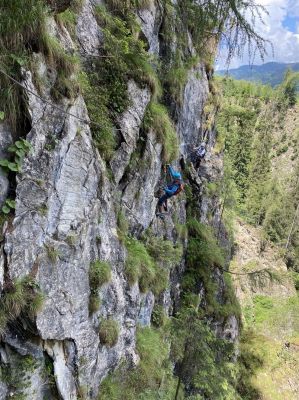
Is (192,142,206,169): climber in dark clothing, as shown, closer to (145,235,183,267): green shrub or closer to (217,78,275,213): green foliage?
(145,235,183,267): green shrub

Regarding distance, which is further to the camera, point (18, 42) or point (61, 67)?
point (61, 67)

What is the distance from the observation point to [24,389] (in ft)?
14.6

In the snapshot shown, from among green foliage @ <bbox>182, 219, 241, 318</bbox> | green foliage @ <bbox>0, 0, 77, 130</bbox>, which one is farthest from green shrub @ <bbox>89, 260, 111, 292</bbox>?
green foliage @ <bbox>182, 219, 241, 318</bbox>

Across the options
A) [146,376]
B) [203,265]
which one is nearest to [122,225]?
[146,376]

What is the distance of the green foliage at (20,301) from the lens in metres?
4.21

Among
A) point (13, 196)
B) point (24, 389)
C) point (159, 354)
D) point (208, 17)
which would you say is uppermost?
point (208, 17)

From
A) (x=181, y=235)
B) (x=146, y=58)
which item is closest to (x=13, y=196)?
(x=146, y=58)

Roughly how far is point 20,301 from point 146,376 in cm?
426

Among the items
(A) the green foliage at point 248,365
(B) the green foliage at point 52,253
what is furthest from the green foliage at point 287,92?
(B) the green foliage at point 52,253

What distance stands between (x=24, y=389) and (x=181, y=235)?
359 inches

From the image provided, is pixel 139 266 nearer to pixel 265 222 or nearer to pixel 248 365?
pixel 248 365

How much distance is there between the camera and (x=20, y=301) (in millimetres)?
4344

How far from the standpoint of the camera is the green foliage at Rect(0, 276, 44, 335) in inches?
166

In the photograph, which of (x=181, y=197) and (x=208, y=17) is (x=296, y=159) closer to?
(x=181, y=197)
